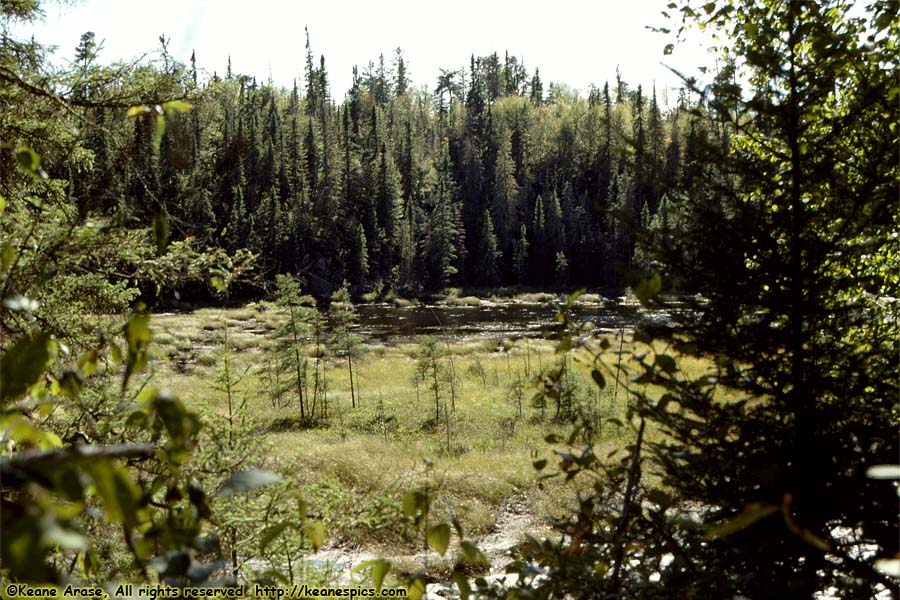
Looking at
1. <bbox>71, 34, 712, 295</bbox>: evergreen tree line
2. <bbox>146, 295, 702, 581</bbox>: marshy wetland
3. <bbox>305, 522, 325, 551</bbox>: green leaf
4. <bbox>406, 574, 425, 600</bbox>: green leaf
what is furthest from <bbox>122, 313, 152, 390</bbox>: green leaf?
<bbox>71, 34, 712, 295</bbox>: evergreen tree line

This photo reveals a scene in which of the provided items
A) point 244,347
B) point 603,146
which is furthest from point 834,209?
point 603,146

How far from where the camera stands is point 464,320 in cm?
4241

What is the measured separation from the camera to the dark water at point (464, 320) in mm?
35281

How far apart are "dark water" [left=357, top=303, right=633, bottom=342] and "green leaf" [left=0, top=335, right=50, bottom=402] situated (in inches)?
1114

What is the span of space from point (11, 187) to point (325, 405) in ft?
47.3

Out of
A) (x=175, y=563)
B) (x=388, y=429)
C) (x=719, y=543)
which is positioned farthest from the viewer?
(x=388, y=429)

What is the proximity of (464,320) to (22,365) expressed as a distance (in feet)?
137

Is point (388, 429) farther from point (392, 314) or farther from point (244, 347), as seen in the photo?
point (392, 314)

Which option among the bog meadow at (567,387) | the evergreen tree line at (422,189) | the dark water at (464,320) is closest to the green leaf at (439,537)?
the bog meadow at (567,387)

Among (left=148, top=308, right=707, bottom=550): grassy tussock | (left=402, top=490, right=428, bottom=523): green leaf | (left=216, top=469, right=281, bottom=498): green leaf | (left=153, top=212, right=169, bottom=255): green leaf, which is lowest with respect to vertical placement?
(left=148, top=308, right=707, bottom=550): grassy tussock

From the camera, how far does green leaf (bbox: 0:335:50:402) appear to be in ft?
2.22

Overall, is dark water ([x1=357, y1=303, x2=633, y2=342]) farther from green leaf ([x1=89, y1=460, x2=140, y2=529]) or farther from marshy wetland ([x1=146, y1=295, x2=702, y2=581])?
green leaf ([x1=89, y1=460, x2=140, y2=529])

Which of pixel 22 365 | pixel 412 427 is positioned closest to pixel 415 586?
pixel 22 365

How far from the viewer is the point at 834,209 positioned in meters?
2.82
